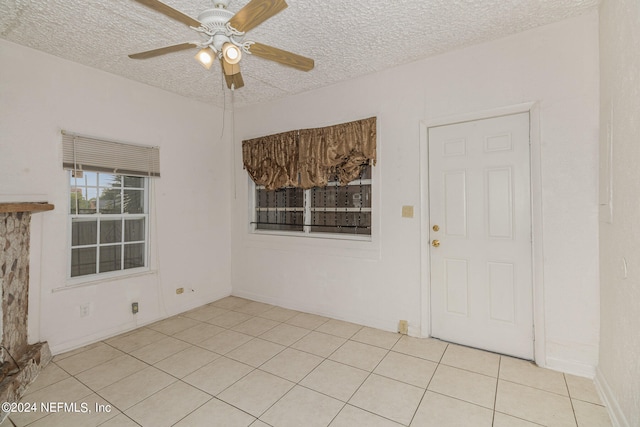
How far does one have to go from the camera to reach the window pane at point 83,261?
304 cm

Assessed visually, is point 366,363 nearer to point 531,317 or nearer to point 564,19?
point 531,317

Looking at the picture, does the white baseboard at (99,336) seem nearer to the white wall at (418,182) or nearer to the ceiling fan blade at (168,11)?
the white wall at (418,182)

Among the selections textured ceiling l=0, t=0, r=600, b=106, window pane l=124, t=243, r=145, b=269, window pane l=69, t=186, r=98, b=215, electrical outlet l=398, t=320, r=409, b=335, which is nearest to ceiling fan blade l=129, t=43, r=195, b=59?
textured ceiling l=0, t=0, r=600, b=106

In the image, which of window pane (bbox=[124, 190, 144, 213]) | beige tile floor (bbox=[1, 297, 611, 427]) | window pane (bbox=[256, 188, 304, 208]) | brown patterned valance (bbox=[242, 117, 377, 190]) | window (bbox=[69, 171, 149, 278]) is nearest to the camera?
beige tile floor (bbox=[1, 297, 611, 427])

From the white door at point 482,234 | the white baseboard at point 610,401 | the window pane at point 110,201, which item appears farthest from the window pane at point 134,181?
the white baseboard at point 610,401

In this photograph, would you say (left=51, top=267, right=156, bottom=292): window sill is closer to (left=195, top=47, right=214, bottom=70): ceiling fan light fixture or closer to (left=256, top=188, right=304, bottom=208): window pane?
(left=256, top=188, right=304, bottom=208): window pane

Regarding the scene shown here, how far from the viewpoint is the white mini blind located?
2.93m

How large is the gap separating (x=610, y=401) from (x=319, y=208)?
9.87 ft

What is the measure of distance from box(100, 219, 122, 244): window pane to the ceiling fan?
2.01 metres

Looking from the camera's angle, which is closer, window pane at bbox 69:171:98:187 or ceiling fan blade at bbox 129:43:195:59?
ceiling fan blade at bbox 129:43:195:59

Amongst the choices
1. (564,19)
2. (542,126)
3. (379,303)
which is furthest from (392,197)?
(564,19)

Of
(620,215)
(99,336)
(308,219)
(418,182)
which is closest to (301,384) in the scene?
(308,219)

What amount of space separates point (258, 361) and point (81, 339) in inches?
74.6

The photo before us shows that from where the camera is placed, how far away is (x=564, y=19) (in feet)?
7.80
